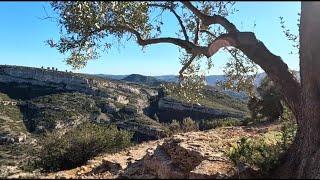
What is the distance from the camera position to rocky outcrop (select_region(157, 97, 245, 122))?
102750mm

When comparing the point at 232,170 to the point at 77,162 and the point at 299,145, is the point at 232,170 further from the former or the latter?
the point at 77,162

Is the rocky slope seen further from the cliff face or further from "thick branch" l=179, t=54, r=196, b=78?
the cliff face

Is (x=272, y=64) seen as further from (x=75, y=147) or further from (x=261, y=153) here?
(x=75, y=147)

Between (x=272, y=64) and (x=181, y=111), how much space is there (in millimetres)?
105262

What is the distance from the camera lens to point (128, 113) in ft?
366

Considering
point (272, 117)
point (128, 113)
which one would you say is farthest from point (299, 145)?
point (128, 113)

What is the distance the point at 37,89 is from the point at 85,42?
11017cm

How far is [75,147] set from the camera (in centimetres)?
1688

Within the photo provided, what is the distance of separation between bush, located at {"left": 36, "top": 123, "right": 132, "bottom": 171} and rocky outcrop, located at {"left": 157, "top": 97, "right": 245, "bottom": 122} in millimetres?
82096

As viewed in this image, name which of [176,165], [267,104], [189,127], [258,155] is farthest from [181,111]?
[258,155]

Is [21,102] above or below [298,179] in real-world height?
below

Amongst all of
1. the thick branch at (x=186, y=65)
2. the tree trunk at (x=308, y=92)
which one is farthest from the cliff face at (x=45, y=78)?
the tree trunk at (x=308, y=92)

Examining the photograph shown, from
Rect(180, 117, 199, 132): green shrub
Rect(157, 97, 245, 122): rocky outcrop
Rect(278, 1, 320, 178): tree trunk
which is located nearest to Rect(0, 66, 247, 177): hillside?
Rect(157, 97, 245, 122): rocky outcrop

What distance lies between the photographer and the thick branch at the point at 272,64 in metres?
11.3
